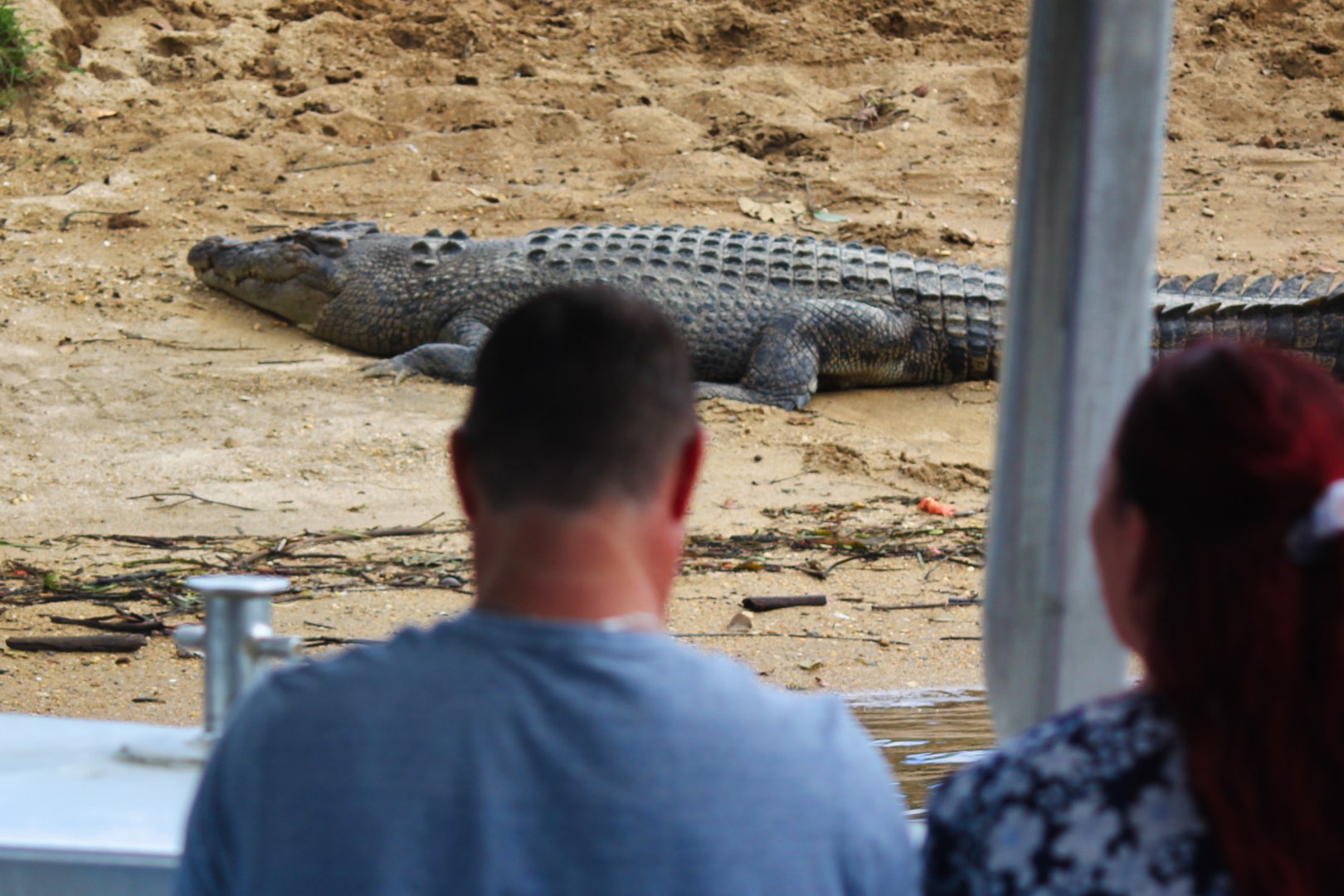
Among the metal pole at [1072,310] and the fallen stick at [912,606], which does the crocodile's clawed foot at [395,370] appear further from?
the metal pole at [1072,310]

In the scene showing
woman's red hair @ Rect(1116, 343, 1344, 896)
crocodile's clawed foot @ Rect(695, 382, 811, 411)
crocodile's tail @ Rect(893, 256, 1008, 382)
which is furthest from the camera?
crocodile's tail @ Rect(893, 256, 1008, 382)

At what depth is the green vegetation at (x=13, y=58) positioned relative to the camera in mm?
10070

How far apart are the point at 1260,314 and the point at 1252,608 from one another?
255 inches

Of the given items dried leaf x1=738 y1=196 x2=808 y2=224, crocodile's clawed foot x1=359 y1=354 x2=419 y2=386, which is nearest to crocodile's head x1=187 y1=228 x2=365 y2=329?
crocodile's clawed foot x1=359 y1=354 x2=419 y2=386

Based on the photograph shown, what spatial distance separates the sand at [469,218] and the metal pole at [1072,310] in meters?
2.49

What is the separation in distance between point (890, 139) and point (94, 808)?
992cm

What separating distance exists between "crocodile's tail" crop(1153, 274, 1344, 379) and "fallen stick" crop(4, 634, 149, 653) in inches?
195

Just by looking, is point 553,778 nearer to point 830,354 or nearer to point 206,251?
point 830,354

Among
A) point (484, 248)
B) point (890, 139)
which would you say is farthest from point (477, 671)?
point (890, 139)

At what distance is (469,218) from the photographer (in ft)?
30.9

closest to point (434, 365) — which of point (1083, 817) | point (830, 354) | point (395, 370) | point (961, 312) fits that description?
point (395, 370)

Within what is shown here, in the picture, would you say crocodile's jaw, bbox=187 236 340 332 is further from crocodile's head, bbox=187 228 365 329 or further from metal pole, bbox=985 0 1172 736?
metal pole, bbox=985 0 1172 736

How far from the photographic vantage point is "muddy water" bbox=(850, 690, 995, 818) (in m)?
2.92

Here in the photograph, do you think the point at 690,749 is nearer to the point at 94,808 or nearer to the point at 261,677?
the point at 261,677
